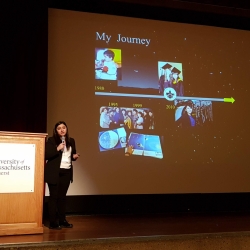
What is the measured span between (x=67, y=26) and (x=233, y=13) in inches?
103

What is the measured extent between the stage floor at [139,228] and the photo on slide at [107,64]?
191cm

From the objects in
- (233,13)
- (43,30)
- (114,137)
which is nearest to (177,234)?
(114,137)

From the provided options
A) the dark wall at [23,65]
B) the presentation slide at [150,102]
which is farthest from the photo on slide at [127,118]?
the dark wall at [23,65]

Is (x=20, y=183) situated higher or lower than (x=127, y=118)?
lower

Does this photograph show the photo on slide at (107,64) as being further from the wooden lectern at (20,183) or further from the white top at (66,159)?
the wooden lectern at (20,183)

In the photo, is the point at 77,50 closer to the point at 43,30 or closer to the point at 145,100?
the point at 43,30

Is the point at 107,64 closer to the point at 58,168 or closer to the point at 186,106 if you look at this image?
the point at 186,106

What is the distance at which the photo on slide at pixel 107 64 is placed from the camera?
5008 millimetres

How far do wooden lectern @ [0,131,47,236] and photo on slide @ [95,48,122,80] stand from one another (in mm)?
1918

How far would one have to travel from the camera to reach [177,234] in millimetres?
3141

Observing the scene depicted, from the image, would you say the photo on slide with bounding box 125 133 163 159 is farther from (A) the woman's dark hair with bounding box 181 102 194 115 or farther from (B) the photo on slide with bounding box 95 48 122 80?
(B) the photo on slide with bounding box 95 48 122 80

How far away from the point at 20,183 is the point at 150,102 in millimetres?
2476

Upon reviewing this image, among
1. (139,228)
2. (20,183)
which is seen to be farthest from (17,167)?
(139,228)

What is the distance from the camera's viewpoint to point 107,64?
5.05 meters
